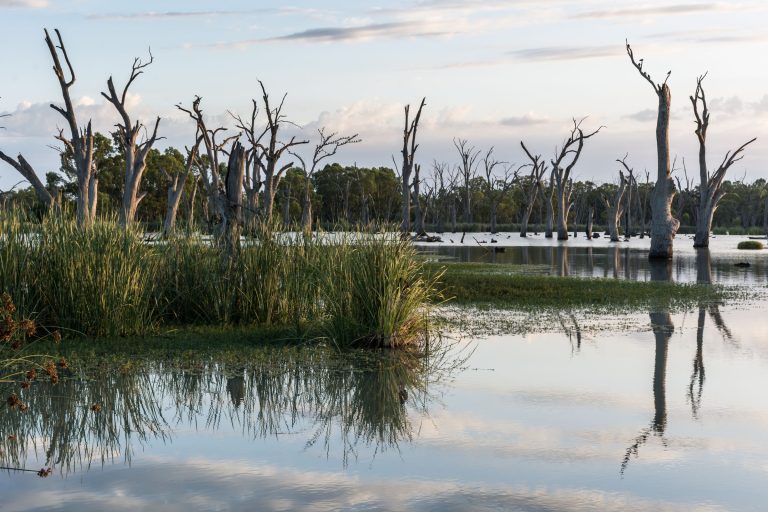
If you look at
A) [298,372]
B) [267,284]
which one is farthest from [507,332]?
[298,372]

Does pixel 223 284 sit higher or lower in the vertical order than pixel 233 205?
lower

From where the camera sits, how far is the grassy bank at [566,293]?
18.6m

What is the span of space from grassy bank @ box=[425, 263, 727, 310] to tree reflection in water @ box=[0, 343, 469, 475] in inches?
250

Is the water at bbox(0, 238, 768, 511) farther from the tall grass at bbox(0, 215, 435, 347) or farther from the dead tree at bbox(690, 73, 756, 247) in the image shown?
the dead tree at bbox(690, 73, 756, 247)

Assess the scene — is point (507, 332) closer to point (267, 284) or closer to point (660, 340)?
point (660, 340)

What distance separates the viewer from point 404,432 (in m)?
8.19

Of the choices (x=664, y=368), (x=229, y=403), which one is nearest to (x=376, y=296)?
(x=229, y=403)

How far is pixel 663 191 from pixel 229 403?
3073 centimetres

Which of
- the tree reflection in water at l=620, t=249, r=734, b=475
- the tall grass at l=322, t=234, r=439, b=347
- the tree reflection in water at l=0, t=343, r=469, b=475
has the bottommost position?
the tree reflection in water at l=620, t=249, r=734, b=475

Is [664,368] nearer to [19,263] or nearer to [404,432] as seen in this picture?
[404,432]

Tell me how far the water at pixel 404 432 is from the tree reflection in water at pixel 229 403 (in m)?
0.02

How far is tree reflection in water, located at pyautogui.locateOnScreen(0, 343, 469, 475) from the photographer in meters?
7.70

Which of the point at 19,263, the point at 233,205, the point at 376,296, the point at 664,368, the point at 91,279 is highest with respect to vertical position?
the point at 233,205

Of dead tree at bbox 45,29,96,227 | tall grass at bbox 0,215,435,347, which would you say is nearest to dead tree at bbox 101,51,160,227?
dead tree at bbox 45,29,96,227
